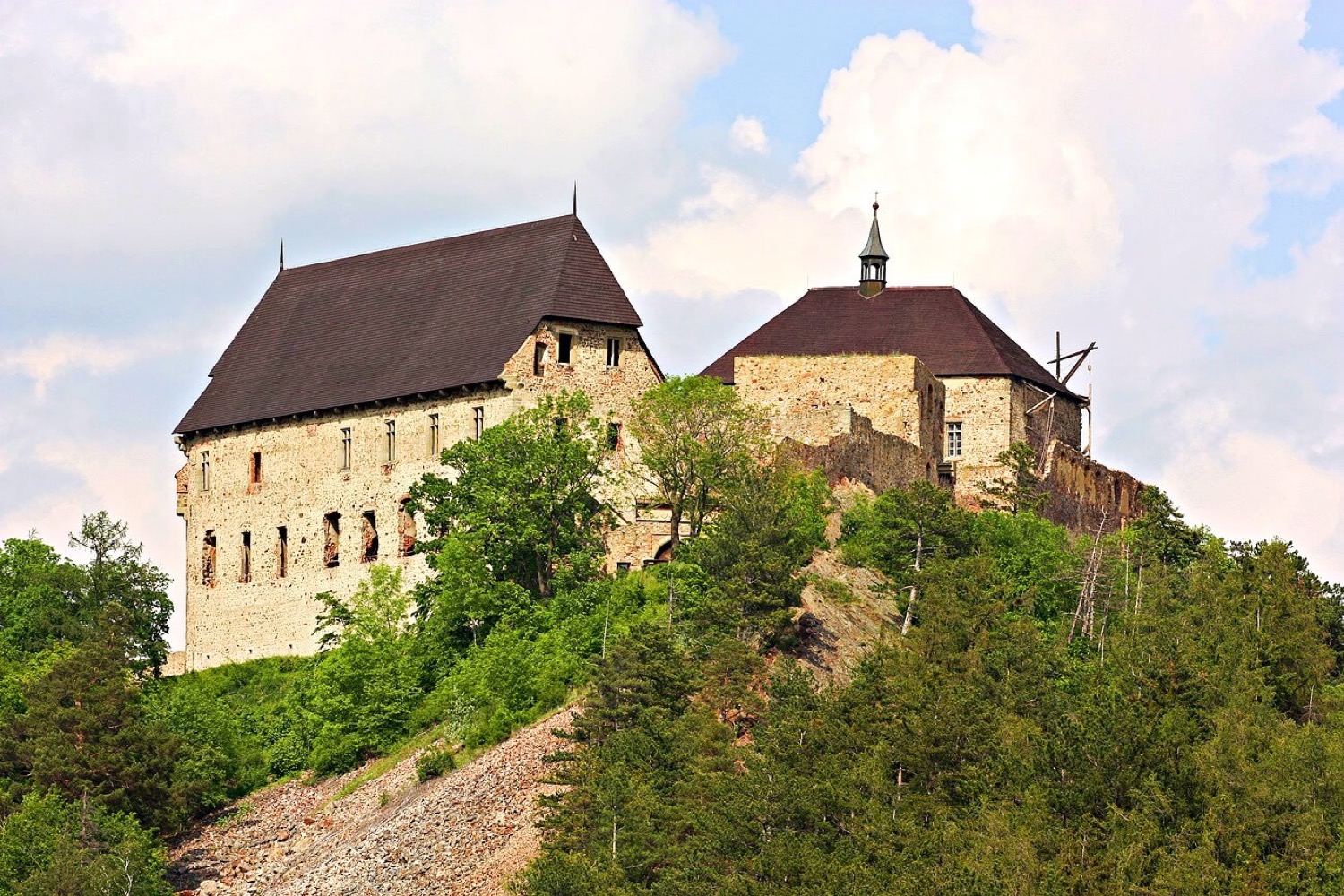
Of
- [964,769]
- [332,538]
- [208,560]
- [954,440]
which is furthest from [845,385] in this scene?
[964,769]

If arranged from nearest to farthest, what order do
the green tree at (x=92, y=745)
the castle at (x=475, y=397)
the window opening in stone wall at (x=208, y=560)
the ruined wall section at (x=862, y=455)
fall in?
the green tree at (x=92, y=745) < the ruined wall section at (x=862, y=455) < the castle at (x=475, y=397) < the window opening in stone wall at (x=208, y=560)

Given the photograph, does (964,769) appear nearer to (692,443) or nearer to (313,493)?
(692,443)

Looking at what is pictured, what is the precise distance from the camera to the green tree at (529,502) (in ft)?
260

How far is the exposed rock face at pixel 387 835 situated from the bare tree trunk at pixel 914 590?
8.54 meters

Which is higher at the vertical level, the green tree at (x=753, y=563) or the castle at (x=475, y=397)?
the castle at (x=475, y=397)

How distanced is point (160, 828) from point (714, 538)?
14.8 m

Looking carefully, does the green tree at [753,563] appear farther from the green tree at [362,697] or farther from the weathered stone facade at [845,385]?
the weathered stone facade at [845,385]

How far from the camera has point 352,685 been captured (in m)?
78.2

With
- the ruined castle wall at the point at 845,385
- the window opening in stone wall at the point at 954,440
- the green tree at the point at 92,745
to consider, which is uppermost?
the ruined castle wall at the point at 845,385

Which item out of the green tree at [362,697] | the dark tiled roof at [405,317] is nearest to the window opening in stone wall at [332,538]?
the dark tiled roof at [405,317]

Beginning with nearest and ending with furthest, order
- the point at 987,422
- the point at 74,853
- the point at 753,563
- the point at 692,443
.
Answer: the point at 74,853, the point at 753,563, the point at 692,443, the point at 987,422

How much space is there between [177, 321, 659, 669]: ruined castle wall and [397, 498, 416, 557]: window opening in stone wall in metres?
0.07

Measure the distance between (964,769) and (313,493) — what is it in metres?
30.5

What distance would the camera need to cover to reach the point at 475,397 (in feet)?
276
